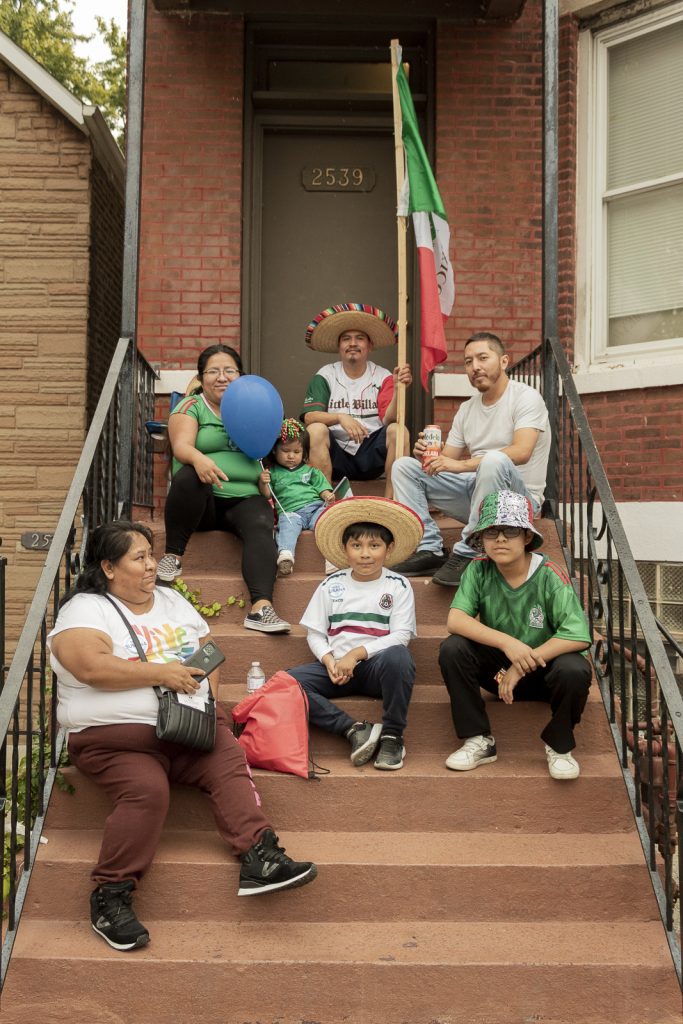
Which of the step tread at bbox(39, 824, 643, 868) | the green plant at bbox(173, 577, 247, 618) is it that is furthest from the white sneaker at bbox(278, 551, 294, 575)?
the step tread at bbox(39, 824, 643, 868)

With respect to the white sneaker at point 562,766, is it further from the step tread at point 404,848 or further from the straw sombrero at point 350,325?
the straw sombrero at point 350,325

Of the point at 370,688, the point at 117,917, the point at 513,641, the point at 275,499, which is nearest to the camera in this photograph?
the point at 117,917

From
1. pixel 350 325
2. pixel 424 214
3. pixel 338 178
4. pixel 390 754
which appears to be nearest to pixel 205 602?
pixel 390 754

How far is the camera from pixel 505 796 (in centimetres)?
397

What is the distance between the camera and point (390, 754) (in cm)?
409

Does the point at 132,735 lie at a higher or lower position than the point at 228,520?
lower

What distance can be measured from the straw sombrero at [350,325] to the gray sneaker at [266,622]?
239 centimetres

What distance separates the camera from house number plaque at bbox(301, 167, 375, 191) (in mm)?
7523

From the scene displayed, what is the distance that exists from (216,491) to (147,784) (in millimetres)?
2036

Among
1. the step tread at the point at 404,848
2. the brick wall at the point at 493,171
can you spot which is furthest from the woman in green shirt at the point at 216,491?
Answer: the brick wall at the point at 493,171

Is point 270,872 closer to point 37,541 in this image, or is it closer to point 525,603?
point 525,603

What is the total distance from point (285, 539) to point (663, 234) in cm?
350

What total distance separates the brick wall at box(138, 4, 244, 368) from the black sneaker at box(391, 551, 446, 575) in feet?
8.94

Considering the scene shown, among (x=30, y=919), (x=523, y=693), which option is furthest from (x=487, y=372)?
(x=30, y=919)
